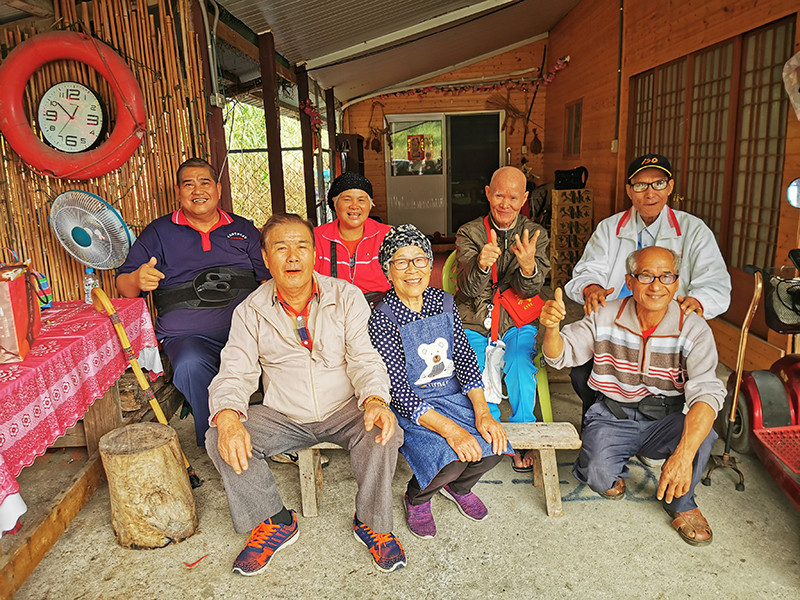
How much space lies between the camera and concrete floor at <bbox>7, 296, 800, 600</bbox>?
1.91 meters

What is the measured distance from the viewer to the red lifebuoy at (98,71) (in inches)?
111

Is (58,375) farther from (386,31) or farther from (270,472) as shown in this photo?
(386,31)

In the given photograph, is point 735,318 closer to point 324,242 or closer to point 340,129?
point 324,242

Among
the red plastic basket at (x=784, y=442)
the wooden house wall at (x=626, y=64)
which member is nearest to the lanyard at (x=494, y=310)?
the red plastic basket at (x=784, y=442)

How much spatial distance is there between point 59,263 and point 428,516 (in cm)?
256

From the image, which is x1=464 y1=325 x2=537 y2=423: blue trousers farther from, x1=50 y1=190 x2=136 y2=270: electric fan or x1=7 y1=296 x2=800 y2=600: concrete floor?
x1=50 y1=190 x2=136 y2=270: electric fan

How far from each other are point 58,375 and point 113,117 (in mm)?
1872

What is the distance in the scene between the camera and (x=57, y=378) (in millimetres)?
1969

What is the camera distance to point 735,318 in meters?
3.94

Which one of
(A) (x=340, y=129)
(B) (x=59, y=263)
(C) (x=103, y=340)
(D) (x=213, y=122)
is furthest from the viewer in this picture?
(A) (x=340, y=129)

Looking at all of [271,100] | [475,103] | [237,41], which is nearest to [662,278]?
[237,41]

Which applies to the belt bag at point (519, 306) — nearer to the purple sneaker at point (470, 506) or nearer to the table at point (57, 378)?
the purple sneaker at point (470, 506)

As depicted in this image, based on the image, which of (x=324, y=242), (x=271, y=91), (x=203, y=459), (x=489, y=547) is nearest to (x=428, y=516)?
(x=489, y=547)

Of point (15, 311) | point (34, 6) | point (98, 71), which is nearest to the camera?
point (15, 311)
